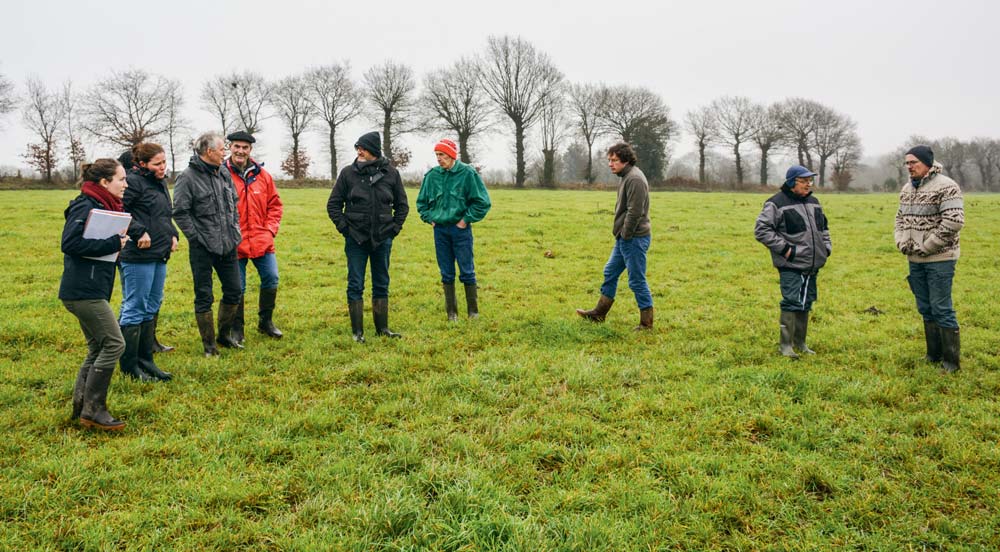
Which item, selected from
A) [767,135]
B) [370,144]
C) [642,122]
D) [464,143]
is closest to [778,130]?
[767,135]

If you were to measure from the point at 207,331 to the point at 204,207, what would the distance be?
1380 millimetres

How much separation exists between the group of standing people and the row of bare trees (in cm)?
5829

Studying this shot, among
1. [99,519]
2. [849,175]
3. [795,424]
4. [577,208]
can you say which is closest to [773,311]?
[795,424]

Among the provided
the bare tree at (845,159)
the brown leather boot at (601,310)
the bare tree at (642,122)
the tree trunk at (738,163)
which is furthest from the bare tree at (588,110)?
the brown leather boot at (601,310)

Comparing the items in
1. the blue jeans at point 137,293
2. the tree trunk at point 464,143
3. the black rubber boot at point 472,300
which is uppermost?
the tree trunk at point 464,143

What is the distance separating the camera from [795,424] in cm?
452

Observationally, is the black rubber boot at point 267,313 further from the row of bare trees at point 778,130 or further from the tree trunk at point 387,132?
the row of bare trees at point 778,130

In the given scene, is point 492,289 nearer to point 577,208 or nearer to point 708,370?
point 708,370

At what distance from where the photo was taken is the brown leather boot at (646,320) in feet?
24.2

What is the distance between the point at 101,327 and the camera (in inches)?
167

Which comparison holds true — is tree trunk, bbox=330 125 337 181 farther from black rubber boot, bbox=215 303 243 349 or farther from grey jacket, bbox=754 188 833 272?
grey jacket, bbox=754 188 833 272

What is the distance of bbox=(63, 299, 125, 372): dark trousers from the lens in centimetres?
419

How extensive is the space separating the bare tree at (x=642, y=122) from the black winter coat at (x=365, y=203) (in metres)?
48.6

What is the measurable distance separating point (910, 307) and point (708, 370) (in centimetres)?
544
